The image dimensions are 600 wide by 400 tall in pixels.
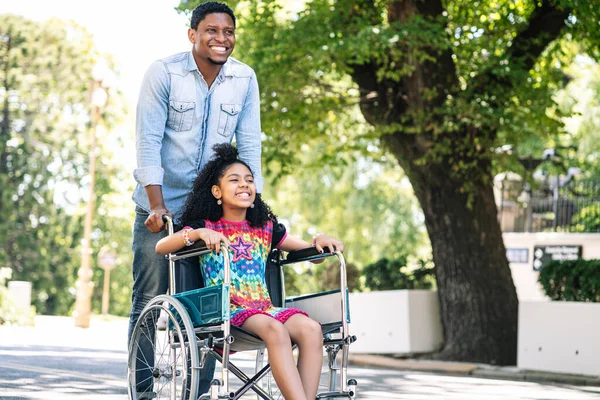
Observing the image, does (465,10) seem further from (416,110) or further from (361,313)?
(361,313)

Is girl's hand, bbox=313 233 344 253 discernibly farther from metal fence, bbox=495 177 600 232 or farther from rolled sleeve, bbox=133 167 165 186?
metal fence, bbox=495 177 600 232

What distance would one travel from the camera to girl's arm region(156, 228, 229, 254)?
5074 millimetres

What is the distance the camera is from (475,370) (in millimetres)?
12734

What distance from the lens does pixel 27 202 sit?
4644cm

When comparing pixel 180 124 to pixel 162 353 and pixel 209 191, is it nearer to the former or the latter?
pixel 209 191

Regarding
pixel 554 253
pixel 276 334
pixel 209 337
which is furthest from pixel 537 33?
pixel 554 253

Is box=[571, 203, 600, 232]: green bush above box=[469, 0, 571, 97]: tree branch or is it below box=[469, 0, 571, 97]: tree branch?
below

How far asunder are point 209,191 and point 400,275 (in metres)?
10.6

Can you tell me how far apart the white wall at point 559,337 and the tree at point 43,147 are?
3349 centimetres

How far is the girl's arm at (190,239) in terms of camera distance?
5074mm

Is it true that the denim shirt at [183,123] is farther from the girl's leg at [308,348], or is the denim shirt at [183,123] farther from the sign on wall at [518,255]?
the sign on wall at [518,255]

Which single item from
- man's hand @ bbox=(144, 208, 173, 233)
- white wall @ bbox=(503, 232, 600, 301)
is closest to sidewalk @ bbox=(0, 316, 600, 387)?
man's hand @ bbox=(144, 208, 173, 233)

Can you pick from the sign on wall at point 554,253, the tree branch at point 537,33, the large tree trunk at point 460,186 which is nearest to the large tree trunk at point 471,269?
the large tree trunk at point 460,186

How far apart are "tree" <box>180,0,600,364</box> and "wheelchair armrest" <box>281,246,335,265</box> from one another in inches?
288
